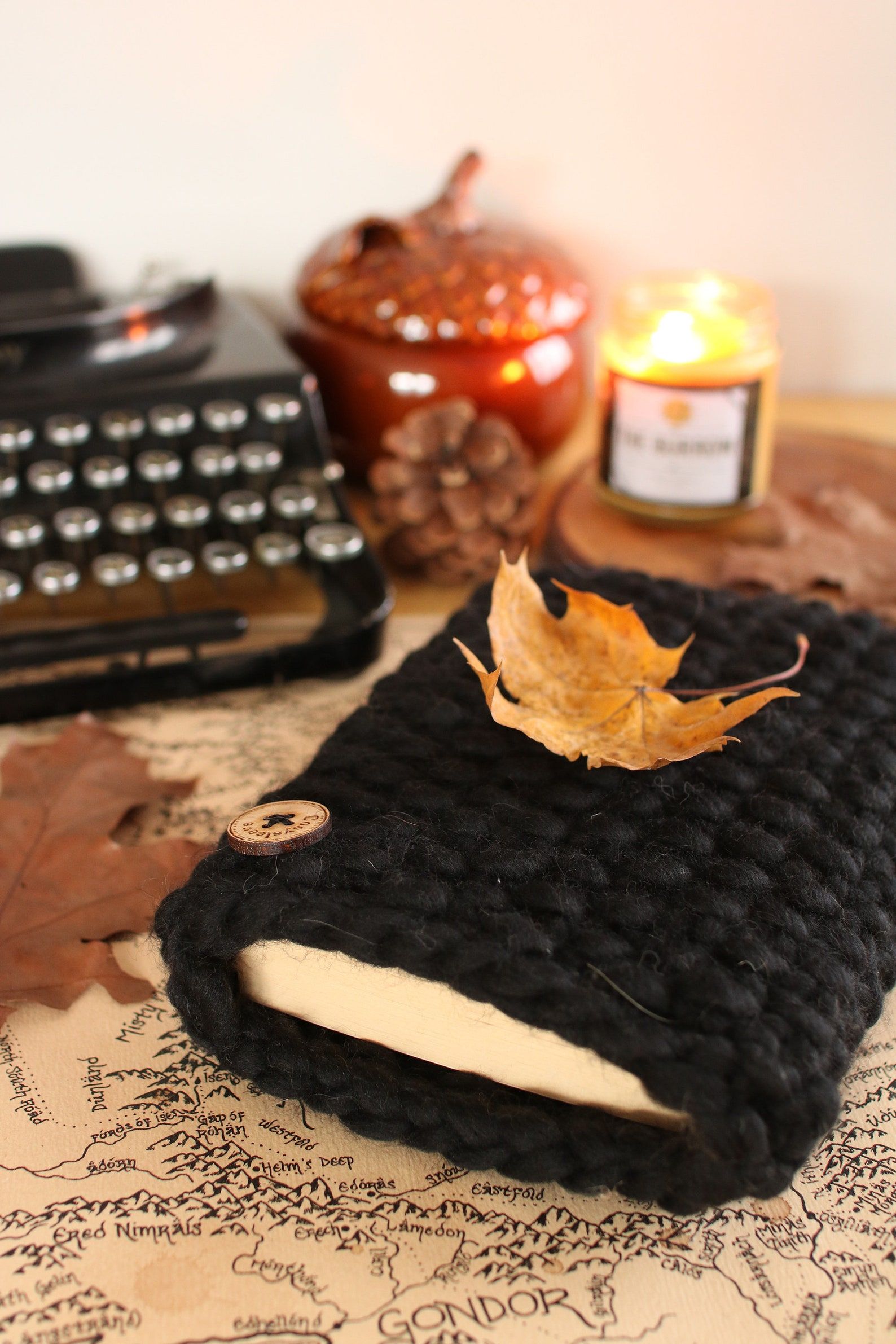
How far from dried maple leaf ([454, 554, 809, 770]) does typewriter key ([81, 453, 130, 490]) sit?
1.24ft

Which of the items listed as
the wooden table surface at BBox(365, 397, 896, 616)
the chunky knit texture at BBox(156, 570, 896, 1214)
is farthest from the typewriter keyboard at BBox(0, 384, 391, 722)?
the chunky knit texture at BBox(156, 570, 896, 1214)

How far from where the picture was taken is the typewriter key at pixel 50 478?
785 mm

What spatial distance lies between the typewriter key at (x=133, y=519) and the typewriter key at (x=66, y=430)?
0.05m

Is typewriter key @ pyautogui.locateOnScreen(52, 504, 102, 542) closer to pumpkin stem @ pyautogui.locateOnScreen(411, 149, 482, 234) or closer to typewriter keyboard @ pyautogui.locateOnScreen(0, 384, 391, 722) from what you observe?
typewriter keyboard @ pyautogui.locateOnScreen(0, 384, 391, 722)

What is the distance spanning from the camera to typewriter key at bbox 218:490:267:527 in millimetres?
795

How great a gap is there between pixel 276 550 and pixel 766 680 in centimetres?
38

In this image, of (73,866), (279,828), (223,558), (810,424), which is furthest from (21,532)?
(810,424)


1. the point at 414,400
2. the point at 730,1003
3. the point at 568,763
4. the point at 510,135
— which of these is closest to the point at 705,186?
the point at 510,135

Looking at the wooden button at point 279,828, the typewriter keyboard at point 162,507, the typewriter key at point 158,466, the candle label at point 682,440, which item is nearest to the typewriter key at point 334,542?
the typewriter keyboard at point 162,507

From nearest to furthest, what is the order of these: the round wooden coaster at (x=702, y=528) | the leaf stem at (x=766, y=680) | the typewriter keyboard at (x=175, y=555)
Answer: the leaf stem at (x=766, y=680) → the typewriter keyboard at (x=175, y=555) → the round wooden coaster at (x=702, y=528)

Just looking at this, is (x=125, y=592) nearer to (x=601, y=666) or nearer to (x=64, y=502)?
(x=64, y=502)

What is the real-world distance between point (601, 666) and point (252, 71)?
689 mm

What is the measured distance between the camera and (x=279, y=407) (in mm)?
813

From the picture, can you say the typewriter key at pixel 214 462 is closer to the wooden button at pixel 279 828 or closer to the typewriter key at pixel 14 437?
the typewriter key at pixel 14 437
